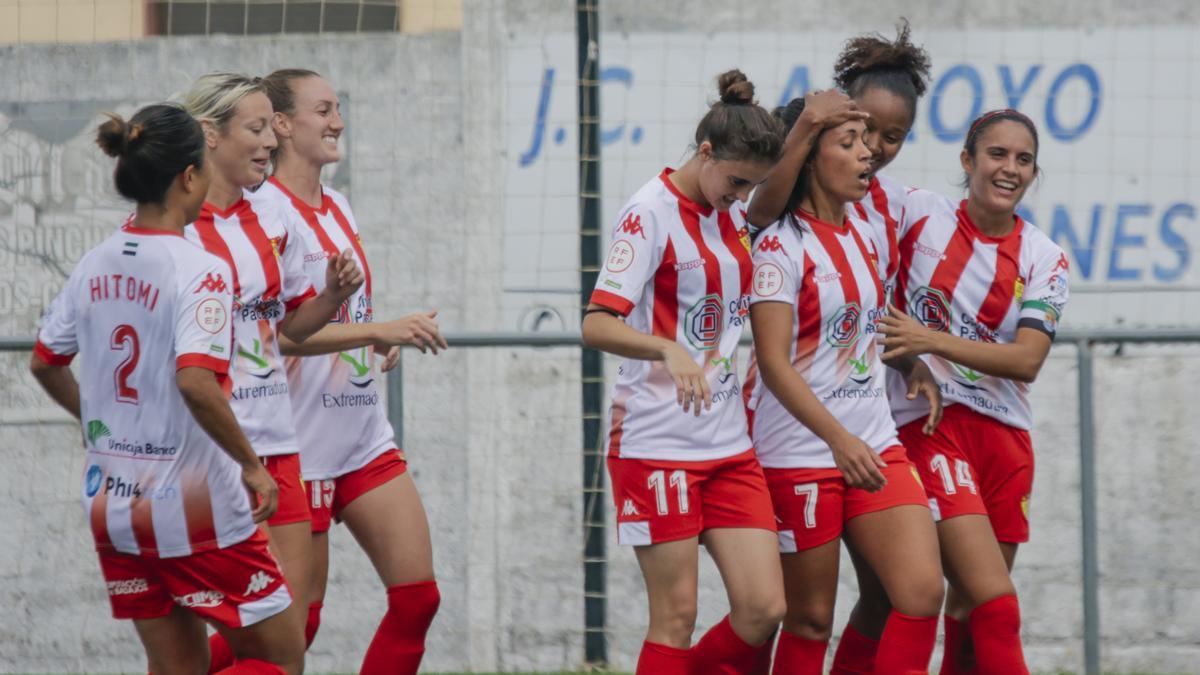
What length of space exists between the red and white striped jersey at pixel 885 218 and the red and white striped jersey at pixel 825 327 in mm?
75

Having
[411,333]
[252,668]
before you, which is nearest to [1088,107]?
[411,333]

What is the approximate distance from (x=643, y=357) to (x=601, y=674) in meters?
2.63

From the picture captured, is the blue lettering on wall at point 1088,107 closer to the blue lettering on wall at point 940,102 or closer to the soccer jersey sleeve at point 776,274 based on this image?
the blue lettering on wall at point 940,102

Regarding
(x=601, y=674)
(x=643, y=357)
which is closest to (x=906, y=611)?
(x=643, y=357)

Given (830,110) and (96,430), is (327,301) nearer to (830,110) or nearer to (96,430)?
(96,430)

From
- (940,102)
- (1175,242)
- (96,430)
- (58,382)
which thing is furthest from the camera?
(940,102)

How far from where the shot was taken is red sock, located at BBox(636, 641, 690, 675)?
4.49 metres

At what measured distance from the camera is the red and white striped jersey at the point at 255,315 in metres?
4.60

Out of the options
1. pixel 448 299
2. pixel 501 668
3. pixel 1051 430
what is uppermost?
pixel 448 299

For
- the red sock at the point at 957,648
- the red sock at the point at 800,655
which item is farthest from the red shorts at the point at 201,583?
the red sock at the point at 957,648

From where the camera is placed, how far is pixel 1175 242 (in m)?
7.41

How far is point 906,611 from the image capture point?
461 centimetres

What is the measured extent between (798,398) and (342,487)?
4.65 feet

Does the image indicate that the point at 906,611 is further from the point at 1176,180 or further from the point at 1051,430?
the point at 1176,180
